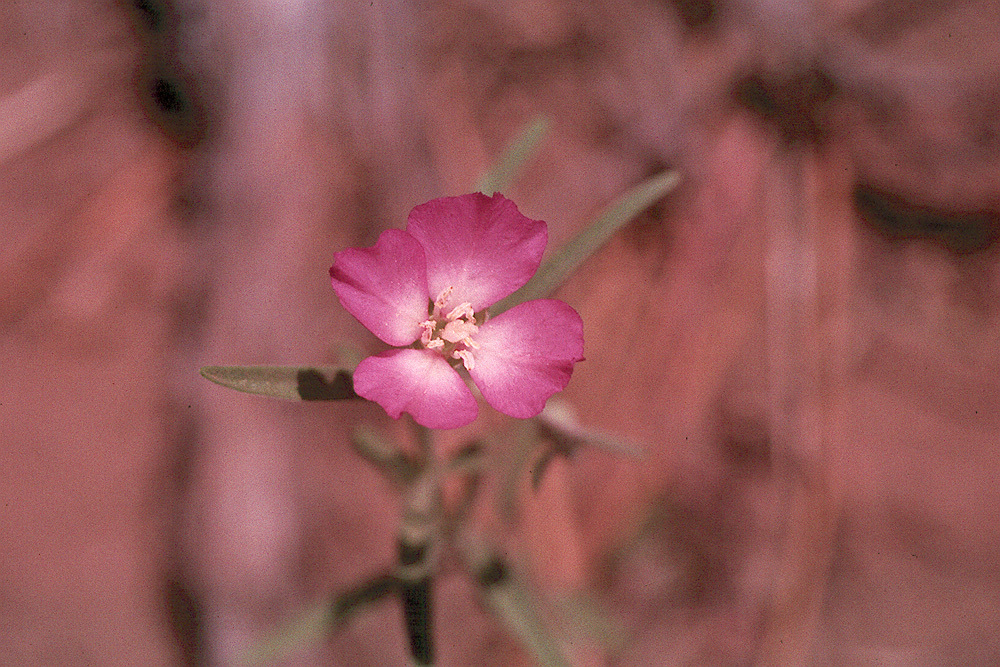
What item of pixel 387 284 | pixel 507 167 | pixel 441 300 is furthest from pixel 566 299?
pixel 387 284

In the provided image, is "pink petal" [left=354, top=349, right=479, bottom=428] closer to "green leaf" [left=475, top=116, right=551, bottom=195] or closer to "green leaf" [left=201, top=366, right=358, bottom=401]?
"green leaf" [left=201, top=366, right=358, bottom=401]

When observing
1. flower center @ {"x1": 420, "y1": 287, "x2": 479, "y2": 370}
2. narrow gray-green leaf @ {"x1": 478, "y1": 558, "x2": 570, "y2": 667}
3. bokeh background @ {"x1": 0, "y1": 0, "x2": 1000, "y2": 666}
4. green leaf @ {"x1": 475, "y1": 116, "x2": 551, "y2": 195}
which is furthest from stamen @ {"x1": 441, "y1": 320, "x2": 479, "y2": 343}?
bokeh background @ {"x1": 0, "y1": 0, "x2": 1000, "y2": 666}

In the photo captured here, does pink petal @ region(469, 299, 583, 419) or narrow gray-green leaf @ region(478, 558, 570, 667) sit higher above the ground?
pink petal @ region(469, 299, 583, 419)

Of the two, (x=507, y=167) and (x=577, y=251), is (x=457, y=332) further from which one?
(x=507, y=167)

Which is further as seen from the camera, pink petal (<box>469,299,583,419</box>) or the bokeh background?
the bokeh background

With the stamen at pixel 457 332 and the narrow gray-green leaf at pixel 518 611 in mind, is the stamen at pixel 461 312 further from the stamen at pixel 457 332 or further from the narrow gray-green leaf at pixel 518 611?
the narrow gray-green leaf at pixel 518 611
